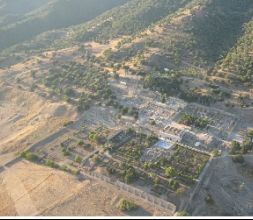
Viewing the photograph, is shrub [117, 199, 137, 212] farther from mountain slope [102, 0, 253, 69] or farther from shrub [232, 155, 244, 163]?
mountain slope [102, 0, 253, 69]

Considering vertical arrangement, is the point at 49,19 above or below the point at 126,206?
below

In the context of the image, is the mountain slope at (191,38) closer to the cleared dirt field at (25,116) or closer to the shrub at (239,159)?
the cleared dirt field at (25,116)

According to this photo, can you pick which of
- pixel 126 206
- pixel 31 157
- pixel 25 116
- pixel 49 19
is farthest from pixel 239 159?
pixel 49 19

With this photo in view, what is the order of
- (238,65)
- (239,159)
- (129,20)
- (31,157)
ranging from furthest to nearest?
(129,20)
(238,65)
(31,157)
(239,159)

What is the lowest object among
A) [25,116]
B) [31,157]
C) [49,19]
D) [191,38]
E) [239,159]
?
[239,159]

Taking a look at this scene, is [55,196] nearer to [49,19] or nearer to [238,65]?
[238,65]

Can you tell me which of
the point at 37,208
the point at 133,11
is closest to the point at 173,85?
the point at 37,208
